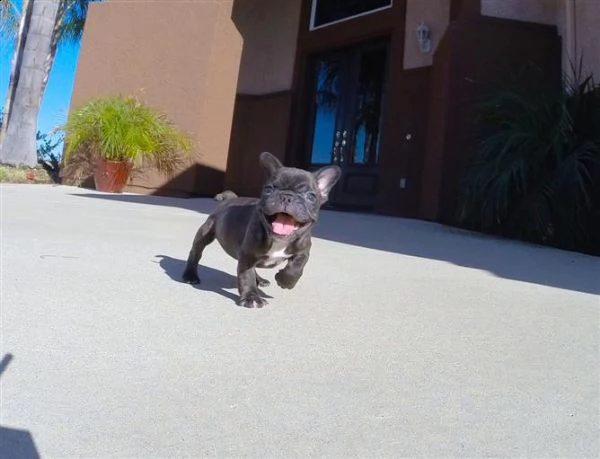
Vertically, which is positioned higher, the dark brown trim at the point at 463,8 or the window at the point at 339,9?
the window at the point at 339,9

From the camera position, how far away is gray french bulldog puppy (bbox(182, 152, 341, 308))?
229 centimetres

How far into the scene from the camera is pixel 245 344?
Result: 6.68 feet

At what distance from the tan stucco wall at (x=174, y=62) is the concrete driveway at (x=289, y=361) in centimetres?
A: 528

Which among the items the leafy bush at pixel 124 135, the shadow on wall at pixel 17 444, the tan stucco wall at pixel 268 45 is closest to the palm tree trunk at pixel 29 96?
the leafy bush at pixel 124 135

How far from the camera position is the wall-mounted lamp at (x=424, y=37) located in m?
8.40

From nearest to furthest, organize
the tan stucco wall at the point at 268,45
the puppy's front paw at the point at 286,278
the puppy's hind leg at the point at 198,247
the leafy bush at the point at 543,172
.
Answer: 1. the puppy's front paw at the point at 286,278
2. the puppy's hind leg at the point at 198,247
3. the leafy bush at the point at 543,172
4. the tan stucco wall at the point at 268,45

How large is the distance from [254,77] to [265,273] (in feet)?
27.8

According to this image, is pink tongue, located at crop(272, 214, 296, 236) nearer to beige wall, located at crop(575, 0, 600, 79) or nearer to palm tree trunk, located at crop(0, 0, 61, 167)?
beige wall, located at crop(575, 0, 600, 79)

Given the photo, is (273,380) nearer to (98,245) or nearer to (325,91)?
(98,245)

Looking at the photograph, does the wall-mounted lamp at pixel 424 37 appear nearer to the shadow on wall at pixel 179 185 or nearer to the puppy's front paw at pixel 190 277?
the shadow on wall at pixel 179 185

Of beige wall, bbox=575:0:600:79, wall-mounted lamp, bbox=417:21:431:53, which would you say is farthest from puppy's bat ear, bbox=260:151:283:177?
wall-mounted lamp, bbox=417:21:431:53

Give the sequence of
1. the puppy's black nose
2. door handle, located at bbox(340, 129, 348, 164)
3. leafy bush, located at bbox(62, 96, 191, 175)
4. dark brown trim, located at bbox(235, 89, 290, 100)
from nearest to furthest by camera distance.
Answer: the puppy's black nose
leafy bush, located at bbox(62, 96, 191, 175)
door handle, located at bbox(340, 129, 348, 164)
dark brown trim, located at bbox(235, 89, 290, 100)

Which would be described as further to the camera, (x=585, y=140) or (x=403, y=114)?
(x=403, y=114)

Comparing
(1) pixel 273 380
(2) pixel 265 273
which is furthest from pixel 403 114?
(1) pixel 273 380
